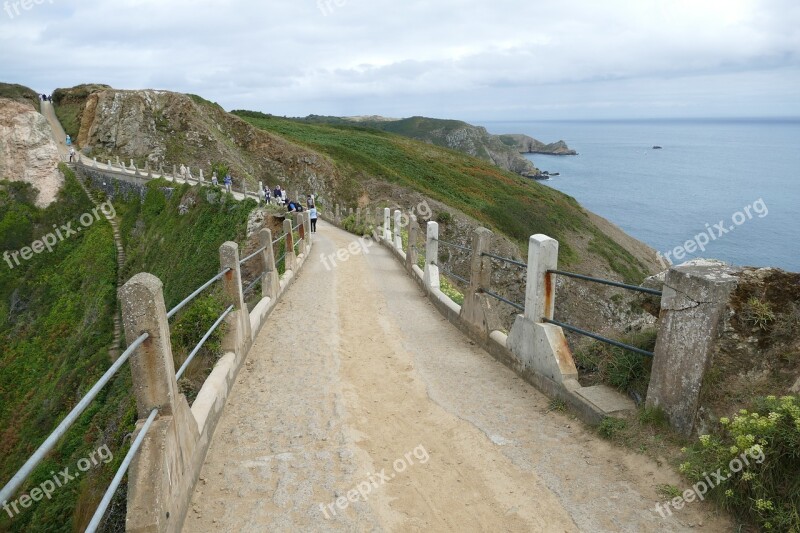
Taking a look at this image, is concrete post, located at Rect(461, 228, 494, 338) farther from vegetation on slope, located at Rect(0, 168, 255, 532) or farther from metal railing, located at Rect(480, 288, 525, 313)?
vegetation on slope, located at Rect(0, 168, 255, 532)

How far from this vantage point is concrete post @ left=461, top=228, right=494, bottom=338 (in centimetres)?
780

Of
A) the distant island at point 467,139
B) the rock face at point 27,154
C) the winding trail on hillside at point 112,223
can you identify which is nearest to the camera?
the winding trail on hillside at point 112,223

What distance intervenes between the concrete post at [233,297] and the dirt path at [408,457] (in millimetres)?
469

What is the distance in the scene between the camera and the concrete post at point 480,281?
7.80m

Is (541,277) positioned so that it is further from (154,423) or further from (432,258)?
(432,258)

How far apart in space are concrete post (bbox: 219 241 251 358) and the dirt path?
18.5 inches

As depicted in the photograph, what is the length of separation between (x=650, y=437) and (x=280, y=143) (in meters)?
49.3

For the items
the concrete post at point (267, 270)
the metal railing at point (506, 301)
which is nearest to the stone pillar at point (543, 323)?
the metal railing at point (506, 301)

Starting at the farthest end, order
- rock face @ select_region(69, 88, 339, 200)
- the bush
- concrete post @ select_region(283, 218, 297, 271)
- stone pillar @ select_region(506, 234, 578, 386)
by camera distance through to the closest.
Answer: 1. rock face @ select_region(69, 88, 339, 200)
2. concrete post @ select_region(283, 218, 297, 271)
3. stone pillar @ select_region(506, 234, 578, 386)
4. the bush

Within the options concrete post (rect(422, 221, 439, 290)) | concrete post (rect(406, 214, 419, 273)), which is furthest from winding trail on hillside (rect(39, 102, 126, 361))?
concrete post (rect(422, 221, 439, 290))

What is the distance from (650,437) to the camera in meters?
4.39

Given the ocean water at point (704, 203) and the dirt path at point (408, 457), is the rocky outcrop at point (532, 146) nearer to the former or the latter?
the ocean water at point (704, 203)

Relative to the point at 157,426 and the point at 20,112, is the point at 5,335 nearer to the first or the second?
the point at 20,112

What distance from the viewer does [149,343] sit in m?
3.70
